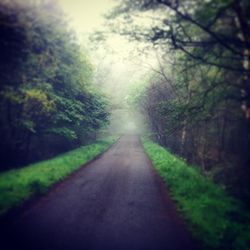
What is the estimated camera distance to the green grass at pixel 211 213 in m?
7.87

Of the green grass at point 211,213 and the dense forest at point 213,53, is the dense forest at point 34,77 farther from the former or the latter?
the green grass at point 211,213

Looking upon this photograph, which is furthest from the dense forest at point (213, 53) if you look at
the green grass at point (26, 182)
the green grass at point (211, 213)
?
the green grass at point (26, 182)

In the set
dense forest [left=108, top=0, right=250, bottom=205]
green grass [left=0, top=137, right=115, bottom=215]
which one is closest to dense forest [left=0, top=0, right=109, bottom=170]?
green grass [left=0, top=137, right=115, bottom=215]

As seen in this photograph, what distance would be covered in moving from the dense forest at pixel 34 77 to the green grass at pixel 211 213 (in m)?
8.80

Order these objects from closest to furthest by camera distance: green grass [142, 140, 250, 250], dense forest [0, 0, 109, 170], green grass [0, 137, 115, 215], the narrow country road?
1. the narrow country road
2. green grass [142, 140, 250, 250]
3. green grass [0, 137, 115, 215]
4. dense forest [0, 0, 109, 170]

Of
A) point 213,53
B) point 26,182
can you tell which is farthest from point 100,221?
point 213,53

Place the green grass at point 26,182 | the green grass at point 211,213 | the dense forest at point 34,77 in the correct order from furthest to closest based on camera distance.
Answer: the dense forest at point 34,77
the green grass at point 26,182
the green grass at point 211,213

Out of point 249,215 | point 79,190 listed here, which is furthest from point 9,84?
point 249,215

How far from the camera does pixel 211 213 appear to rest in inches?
386

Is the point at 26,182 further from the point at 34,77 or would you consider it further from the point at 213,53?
the point at 213,53

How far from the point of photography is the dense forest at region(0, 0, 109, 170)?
38.6 ft

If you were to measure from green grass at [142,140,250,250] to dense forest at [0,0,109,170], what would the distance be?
28.9 feet

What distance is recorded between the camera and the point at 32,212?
29.7ft

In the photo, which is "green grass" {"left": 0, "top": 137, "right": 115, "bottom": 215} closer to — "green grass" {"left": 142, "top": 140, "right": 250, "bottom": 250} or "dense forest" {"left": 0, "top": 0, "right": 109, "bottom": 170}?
"dense forest" {"left": 0, "top": 0, "right": 109, "bottom": 170}
